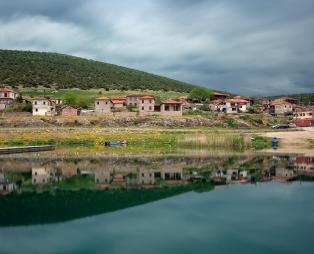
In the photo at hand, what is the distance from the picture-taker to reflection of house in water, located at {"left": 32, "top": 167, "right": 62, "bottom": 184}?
129 ft

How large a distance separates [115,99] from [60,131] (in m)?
37.7

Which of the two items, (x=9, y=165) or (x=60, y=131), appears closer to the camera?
(x=9, y=165)

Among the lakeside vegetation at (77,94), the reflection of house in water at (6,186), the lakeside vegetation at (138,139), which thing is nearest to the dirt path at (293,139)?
the lakeside vegetation at (138,139)

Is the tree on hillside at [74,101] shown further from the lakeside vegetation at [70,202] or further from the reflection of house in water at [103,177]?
the lakeside vegetation at [70,202]

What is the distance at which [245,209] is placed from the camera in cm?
2650

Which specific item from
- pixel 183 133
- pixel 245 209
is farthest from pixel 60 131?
pixel 245 209

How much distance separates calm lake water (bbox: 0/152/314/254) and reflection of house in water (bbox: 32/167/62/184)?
0.09 meters

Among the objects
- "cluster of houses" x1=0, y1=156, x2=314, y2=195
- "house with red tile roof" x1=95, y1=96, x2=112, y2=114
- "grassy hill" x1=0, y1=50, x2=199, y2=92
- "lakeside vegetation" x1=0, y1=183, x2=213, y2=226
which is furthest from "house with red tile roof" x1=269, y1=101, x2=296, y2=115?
"lakeside vegetation" x1=0, y1=183, x2=213, y2=226

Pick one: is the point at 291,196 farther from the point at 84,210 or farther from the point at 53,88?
the point at 53,88

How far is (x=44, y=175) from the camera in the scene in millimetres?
42281

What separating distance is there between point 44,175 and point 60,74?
124m

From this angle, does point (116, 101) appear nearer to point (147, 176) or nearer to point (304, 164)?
point (304, 164)

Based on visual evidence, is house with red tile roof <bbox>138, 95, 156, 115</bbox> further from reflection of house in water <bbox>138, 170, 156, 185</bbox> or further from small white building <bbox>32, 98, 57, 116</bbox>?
reflection of house in water <bbox>138, 170, 156, 185</bbox>

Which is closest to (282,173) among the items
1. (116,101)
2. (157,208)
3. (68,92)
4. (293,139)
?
(157,208)
